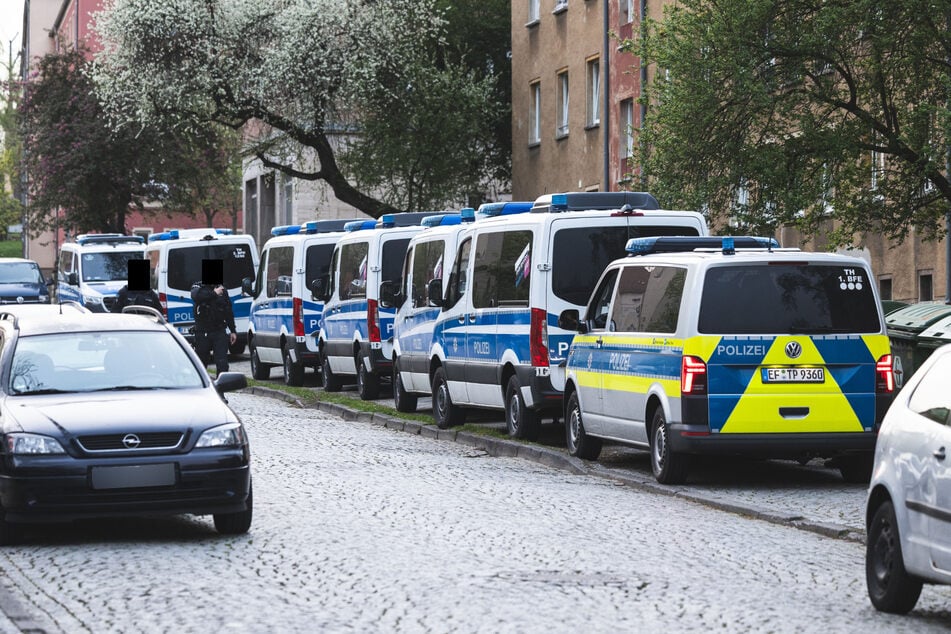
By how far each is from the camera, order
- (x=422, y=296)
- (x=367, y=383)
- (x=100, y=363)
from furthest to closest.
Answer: (x=367, y=383)
(x=422, y=296)
(x=100, y=363)

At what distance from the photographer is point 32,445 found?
409 inches

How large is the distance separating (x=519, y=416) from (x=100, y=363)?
7267 millimetres

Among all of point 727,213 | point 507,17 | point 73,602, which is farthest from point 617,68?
point 73,602

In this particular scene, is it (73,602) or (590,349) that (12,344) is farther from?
(590,349)

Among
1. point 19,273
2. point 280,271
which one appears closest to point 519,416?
point 280,271

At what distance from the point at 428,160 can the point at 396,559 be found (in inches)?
1412

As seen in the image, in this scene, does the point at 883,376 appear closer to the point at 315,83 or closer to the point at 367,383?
the point at 367,383

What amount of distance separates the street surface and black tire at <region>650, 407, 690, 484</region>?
0.43m

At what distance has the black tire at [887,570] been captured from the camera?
8250mm

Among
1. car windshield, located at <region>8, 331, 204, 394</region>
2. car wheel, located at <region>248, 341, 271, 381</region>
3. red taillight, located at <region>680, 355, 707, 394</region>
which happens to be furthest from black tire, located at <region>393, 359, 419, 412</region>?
car windshield, located at <region>8, 331, 204, 394</region>

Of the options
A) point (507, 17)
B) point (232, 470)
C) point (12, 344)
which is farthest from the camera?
point (507, 17)

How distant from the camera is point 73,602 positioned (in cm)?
866

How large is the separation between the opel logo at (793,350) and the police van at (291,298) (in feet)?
49.4

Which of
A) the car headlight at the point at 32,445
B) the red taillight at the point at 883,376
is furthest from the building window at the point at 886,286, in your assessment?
the car headlight at the point at 32,445
